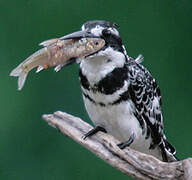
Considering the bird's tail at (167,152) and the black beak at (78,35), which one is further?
the bird's tail at (167,152)

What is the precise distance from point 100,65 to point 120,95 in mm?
162

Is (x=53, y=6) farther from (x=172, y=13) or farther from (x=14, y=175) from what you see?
(x=14, y=175)

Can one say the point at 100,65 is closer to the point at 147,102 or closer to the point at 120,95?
the point at 120,95

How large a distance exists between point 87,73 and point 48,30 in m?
0.74

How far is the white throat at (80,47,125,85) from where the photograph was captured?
250 centimetres

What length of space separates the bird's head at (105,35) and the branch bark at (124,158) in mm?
288

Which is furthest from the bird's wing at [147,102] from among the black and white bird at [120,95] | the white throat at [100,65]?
the white throat at [100,65]

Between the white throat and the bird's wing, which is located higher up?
the white throat

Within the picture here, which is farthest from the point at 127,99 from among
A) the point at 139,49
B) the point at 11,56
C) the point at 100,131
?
the point at 11,56

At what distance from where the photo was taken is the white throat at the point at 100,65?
2.50 metres

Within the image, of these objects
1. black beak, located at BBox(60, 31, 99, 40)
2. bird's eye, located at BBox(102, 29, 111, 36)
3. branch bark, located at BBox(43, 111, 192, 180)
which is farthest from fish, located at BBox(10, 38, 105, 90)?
branch bark, located at BBox(43, 111, 192, 180)

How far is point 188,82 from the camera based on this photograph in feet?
10.7

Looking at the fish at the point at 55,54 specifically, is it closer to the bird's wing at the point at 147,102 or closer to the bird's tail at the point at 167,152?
the bird's wing at the point at 147,102

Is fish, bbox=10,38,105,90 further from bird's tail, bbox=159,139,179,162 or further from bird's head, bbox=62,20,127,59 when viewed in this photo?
bird's tail, bbox=159,139,179,162
